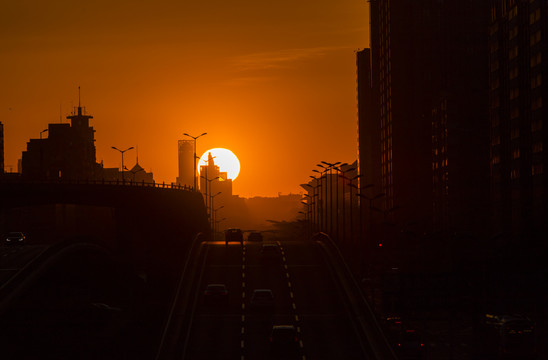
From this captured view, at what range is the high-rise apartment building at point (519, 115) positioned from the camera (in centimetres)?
14112

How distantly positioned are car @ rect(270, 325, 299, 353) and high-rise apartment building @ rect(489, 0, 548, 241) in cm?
7623

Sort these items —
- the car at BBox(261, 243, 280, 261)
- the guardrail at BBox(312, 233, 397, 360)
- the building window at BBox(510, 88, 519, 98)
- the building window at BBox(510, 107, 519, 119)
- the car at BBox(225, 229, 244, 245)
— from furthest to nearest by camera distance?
the building window at BBox(510, 88, 519, 98), the building window at BBox(510, 107, 519, 119), the car at BBox(225, 229, 244, 245), the car at BBox(261, 243, 280, 261), the guardrail at BBox(312, 233, 397, 360)

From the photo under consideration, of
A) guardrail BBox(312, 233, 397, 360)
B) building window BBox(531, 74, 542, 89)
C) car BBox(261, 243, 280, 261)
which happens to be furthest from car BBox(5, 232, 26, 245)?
building window BBox(531, 74, 542, 89)

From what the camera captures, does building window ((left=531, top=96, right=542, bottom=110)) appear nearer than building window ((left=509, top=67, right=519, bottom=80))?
Yes

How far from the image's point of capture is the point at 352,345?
70438 millimetres

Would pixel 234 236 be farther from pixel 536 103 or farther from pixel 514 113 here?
pixel 514 113

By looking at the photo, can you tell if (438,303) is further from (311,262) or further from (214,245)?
(214,245)

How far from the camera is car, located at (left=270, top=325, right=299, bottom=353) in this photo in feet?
217

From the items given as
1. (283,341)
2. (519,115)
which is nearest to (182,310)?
(283,341)

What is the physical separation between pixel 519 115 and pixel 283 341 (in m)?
94.1

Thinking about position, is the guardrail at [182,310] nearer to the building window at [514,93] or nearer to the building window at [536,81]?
the building window at [536,81]

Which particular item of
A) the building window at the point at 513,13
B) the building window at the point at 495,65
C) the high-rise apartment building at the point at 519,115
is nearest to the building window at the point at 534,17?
the high-rise apartment building at the point at 519,115

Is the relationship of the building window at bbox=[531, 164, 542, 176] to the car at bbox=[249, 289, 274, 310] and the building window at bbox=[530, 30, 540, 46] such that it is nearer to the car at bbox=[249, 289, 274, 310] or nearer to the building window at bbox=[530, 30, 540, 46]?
the building window at bbox=[530, 30, 540, 46]

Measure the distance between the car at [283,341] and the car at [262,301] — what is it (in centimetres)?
1616
